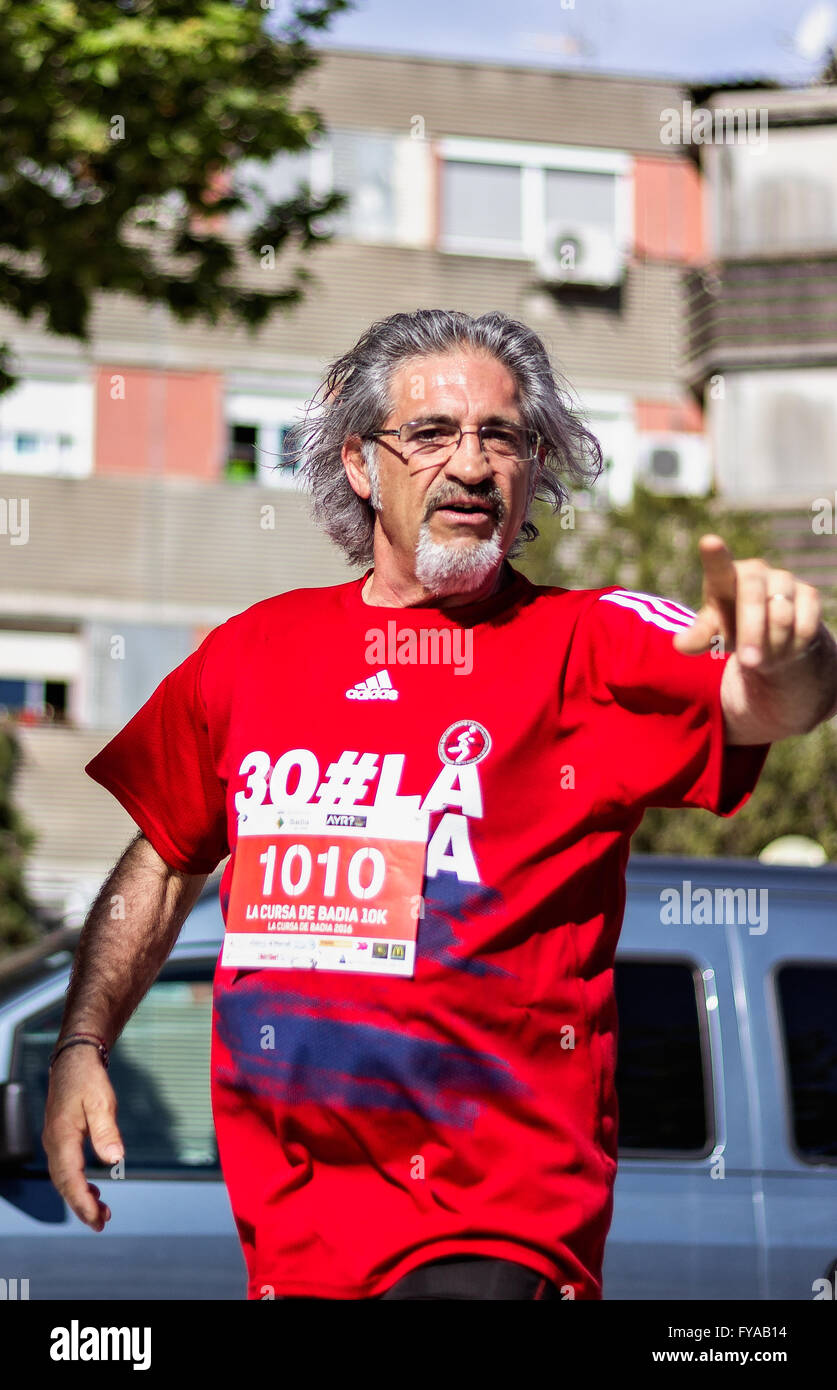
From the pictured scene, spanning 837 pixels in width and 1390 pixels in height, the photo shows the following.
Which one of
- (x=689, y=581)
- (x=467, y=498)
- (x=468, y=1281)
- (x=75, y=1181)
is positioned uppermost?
(x=689, y=581)

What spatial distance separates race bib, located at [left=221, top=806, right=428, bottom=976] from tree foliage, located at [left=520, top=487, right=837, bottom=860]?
961cm

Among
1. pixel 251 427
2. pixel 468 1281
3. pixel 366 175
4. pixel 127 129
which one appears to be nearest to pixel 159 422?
pixel 251 427

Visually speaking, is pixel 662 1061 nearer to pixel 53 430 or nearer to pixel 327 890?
pixel 327 890

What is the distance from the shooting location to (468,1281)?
245cm

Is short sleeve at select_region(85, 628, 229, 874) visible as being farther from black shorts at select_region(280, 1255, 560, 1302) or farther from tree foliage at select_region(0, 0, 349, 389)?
tree foliage at select_region(0, 0, 349, 389)

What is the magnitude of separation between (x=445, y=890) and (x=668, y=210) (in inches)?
819

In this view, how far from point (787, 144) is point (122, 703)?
896 cm

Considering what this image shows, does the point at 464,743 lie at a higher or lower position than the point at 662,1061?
higher

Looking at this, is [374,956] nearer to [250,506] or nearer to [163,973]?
[163,973]

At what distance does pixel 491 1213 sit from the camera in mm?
2471

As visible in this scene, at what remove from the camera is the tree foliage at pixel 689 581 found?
13.8m

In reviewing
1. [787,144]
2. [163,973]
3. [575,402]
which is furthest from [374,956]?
[787,144]

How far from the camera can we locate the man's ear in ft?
10.2
